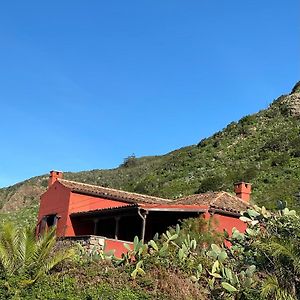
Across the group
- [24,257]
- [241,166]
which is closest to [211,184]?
[241,166]

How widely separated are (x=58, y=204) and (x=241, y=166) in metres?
23.0

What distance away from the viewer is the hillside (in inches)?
1592

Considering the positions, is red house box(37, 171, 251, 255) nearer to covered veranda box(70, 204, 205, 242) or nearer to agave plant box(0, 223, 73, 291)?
covered veranda box(70, 204, 205, 242)

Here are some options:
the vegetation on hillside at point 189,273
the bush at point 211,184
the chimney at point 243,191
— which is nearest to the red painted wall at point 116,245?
the vegetation on hillside at point 189,273

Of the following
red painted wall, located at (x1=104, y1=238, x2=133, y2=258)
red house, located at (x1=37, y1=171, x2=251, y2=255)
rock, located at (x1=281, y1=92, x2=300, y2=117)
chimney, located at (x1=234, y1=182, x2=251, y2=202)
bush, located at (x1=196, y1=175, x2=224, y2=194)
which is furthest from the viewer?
rock, located at (x1=281, y1=92, x2=300, y2=117)

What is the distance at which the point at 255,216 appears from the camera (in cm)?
1251

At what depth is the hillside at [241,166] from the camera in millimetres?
40438

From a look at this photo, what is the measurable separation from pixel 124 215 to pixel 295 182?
18.4 meters

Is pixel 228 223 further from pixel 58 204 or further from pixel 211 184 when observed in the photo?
pixel 211 184

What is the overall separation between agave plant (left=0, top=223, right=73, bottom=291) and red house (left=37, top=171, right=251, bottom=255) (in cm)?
616

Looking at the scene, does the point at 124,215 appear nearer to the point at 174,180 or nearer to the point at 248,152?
the point at 174,180

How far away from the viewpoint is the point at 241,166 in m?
47.4

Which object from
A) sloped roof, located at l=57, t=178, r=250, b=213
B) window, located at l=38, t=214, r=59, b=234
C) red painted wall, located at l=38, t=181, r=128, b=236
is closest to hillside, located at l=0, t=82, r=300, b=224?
sloped roof, located at l=57, t=178, r=250, b=213

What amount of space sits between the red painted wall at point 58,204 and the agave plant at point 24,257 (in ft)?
38.3
